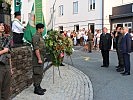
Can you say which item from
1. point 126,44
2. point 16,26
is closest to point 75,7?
point 126,44

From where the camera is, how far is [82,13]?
132ft

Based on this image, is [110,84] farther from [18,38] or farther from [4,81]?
[4,81]

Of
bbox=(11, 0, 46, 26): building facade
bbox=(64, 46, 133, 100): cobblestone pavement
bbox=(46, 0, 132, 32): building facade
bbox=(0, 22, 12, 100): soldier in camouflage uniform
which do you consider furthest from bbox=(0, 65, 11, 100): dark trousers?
bbox=(46, 0, 132, 32): building facade

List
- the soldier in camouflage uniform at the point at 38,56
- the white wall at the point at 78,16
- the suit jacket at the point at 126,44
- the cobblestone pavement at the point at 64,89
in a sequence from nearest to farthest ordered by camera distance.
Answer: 1. the cobblestone pavement at the point at 64,89
2. the soldier in camouflage uniform at the point at 38,56
3. the suit jacket at the point at 126,44
4. the white wall at the point at 78,16

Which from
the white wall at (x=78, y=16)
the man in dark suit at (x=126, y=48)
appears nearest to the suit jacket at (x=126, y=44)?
the man in dark suit at (x=126, y=48)

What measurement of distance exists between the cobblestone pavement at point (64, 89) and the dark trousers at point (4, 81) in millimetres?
2006

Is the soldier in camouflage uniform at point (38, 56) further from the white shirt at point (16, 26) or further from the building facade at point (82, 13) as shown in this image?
the building facade at point (82, 13)

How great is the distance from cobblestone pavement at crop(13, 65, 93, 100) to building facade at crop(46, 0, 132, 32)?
20.7 metres

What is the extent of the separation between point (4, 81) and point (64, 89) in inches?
147

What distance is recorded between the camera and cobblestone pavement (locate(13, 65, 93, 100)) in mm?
8414

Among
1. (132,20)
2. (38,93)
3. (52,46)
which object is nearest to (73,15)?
(132,20)

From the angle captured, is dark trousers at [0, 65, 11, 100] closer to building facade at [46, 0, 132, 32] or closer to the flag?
the flag

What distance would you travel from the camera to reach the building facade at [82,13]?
1422 inches

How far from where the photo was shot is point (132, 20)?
1267 inches
